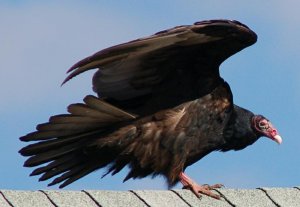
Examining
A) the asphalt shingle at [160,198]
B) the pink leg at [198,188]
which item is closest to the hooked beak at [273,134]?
the pink leg at [198,188]

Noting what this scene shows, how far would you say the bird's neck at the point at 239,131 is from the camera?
7172 millimetres

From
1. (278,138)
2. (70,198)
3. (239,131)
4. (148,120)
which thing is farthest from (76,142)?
(278,138)

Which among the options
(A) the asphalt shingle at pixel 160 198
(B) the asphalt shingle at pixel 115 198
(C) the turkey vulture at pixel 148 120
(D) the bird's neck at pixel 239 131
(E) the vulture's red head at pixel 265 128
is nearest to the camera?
(B) the asphalt shingle at pixel 115 198

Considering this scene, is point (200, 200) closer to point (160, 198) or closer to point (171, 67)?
point (160, 198)

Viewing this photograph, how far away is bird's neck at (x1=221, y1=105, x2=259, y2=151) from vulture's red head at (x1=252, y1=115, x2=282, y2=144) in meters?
0.05

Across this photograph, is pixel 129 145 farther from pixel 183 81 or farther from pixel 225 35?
pixel 225 35

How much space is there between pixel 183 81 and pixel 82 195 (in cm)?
189

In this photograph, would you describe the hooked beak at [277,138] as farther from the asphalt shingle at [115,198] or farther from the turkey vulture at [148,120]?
the asphalt shingle at [115,198]

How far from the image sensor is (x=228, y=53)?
6914mm

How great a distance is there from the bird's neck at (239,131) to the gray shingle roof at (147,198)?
122cm

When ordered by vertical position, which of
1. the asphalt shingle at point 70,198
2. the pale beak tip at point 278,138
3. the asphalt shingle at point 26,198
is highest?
the asphalt shingle at point 26,198

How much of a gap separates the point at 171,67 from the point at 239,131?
0.75 m

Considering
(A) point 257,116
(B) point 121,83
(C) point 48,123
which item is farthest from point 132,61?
(A) point 257,116

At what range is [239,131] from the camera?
7.25 meters
